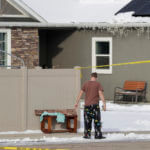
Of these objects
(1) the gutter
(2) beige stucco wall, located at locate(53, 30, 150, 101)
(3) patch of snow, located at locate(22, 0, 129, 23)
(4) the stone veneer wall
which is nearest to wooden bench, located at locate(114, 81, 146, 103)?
(2) beige stucco wall, located at locate(53, 30, 150, 101)

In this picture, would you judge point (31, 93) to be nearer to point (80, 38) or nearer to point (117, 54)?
point (117, 54)

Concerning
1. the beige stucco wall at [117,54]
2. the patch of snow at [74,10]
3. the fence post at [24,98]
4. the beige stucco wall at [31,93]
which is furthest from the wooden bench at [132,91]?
the fence post at [24,98]

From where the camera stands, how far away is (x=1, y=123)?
623 inches

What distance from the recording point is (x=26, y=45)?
2542 centimetres

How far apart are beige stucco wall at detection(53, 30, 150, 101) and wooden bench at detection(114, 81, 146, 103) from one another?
38 cm

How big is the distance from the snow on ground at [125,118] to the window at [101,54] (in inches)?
87.8

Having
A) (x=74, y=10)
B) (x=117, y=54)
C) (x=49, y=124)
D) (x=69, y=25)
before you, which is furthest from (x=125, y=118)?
(x=74, y=10)

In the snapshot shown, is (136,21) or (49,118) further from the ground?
(136,21)

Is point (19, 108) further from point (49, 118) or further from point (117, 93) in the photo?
point (117, 93)

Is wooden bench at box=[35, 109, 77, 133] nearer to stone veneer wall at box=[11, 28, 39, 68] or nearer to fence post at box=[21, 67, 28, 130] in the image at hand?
fence post at box=[21, 67, 28, 130]

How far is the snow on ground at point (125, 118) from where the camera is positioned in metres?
16.7

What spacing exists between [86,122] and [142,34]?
11.1 meters

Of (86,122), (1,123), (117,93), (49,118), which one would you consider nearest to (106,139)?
(86,122)

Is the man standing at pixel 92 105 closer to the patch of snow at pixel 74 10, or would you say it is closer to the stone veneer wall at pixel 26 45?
the stone veneer wall at pixel 26 45
